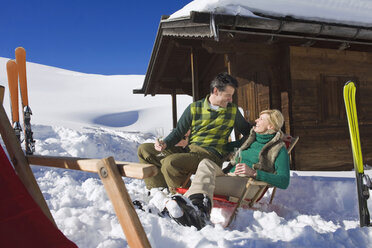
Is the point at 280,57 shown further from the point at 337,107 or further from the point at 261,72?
the point at 337,107

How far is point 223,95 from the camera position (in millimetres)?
3512

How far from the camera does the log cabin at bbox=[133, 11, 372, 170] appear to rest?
5.64 m

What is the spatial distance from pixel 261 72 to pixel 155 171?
614 centimetres

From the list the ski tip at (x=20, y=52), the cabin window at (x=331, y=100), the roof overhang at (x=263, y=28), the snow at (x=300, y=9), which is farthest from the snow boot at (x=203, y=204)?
the cabin window at (x=331, y=100)

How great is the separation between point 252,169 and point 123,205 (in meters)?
1.92

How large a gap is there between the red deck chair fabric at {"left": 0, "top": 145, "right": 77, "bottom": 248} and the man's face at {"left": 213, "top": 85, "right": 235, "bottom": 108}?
8.29 feet

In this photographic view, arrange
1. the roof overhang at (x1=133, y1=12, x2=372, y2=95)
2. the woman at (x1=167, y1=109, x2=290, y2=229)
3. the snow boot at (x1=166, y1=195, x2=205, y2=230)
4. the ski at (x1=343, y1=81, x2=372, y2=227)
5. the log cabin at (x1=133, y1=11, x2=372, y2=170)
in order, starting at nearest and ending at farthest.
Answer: the snow boot at (x1=166, y1=195, x2=205, y2=230) < the woman at (x1=167, y1=109, x2=290, y2=229) < the ski at (x1=343, y1=81, x2=372, y2=227) < the roof overhang at (x1=133, y1=12, x2=372, y2=95) < the log cabin at (x1=133, y1=11, x2=372, y2=170)

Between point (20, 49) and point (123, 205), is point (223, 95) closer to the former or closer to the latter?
point (20, 49)

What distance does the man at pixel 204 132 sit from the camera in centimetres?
344

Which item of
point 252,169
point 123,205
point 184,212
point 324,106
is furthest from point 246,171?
point 324,106

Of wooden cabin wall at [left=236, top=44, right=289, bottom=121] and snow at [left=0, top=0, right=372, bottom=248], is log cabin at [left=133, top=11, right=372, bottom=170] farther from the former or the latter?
snow at [left=0, top=0, right=372, bottom=248]

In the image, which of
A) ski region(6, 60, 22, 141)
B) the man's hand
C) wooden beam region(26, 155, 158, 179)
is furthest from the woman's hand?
ski region(6, 60, 22, 141)

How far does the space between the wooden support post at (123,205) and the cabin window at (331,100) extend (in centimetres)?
637

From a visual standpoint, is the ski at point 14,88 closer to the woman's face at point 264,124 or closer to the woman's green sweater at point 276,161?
the woman's green sweater at point 276,161
